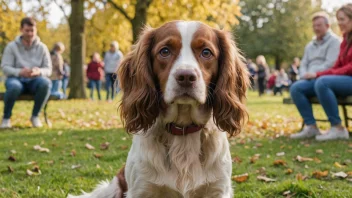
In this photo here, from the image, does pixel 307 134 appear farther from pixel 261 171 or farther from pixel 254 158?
pixel 261 171

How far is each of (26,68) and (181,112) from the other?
541 centimetres

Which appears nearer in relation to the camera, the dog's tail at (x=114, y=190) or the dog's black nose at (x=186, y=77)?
the dog's black nose at (x=186, y=77)

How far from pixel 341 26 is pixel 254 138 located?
2202 millimetres

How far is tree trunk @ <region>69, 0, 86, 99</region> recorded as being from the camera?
1647cm

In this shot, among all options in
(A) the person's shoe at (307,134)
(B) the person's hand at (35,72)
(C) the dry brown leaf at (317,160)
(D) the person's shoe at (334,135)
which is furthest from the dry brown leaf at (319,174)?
(B) the person's hand at (35,72)

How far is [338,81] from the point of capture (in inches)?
255

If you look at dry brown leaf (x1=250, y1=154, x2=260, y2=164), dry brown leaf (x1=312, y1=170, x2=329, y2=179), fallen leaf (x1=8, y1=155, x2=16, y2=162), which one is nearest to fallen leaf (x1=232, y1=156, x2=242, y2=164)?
dry brown leaf (x1=250, y1=154, x2=260, y2=164)

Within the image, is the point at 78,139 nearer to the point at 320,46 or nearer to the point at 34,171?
the point at 34,171

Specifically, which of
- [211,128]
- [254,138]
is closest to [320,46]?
[254,138]

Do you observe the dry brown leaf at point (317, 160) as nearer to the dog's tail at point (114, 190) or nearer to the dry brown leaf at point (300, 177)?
the dry brown leaf at point (300, 177)

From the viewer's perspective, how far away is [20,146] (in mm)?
6227

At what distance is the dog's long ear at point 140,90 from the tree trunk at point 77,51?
14.0 meters

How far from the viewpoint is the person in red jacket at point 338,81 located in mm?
6453

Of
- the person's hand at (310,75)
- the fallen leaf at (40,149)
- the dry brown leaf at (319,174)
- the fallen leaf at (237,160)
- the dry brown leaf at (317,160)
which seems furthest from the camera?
the person's hand at (310,75)
